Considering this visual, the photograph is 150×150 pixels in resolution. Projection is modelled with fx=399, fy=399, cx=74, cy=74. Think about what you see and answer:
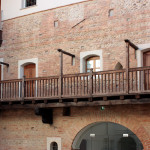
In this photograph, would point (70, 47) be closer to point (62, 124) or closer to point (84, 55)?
point (84, 55)

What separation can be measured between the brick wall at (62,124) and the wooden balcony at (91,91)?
865 millimetres

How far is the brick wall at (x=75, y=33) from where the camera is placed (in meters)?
16.6

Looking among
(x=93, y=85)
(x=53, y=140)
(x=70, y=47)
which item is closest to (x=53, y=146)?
(x=53, y=140)

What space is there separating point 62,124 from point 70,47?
350 cm

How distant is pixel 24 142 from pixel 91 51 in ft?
17.1

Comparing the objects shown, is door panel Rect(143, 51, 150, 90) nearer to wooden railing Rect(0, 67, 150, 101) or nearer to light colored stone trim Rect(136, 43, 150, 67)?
wooden railing Rect(0, 67, 150, 101)

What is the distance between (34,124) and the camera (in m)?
18.3

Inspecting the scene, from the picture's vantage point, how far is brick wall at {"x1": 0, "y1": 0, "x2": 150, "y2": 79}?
54.5 ft

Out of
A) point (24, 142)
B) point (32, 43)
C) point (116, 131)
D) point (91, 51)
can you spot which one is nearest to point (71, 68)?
point (91, 51)

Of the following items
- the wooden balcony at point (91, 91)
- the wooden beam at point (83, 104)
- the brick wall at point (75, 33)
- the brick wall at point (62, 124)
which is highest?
the brick wall at point (75, 33)

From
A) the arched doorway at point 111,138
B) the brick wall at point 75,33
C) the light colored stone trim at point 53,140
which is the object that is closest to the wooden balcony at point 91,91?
the brick wall at point 75,33

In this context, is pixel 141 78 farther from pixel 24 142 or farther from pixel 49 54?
pixel 24 142

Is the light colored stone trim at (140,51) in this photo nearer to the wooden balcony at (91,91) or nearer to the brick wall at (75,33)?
the brick wall at (75,33)

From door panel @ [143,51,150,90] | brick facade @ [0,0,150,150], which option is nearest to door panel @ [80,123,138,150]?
brick facade @ [0,0,150,150]
